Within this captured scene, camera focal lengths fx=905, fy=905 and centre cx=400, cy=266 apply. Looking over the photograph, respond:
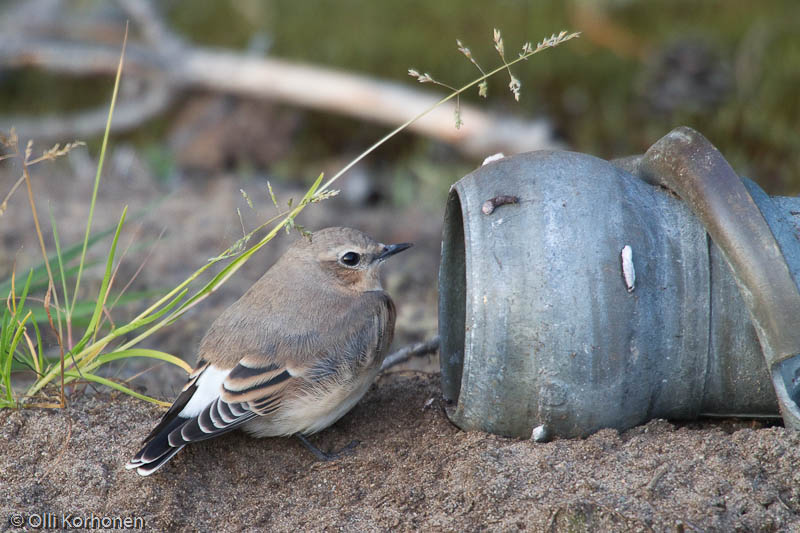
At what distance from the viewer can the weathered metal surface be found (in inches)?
121

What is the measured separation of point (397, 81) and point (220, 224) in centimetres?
286

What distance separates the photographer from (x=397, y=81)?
29.2 feet

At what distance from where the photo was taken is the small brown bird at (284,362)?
354cm

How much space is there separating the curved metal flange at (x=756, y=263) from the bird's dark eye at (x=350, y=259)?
161 centimetres

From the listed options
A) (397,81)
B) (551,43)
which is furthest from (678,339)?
(397,81)

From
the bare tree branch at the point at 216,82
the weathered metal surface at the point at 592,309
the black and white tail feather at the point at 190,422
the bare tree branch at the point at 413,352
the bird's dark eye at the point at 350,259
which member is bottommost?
the bare tree branch at the point at 216,82

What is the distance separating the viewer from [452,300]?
154 inches

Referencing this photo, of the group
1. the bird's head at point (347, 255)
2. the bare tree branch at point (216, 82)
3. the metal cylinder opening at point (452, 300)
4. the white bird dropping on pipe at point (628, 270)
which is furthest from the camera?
the bare tree branch at point (216, 82)

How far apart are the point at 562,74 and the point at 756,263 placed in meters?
6.25

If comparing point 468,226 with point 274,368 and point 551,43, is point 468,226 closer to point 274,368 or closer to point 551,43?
point 551,43

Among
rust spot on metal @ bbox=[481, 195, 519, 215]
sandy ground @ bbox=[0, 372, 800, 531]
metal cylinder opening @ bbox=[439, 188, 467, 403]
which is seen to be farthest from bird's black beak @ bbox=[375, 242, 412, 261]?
rust spot on metal @ bbox=[481, 195, 519, 215]

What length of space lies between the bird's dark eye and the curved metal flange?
1610mm

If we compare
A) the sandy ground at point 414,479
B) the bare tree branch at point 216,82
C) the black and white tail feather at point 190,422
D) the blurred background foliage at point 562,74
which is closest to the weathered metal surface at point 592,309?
the sandy ground at point 414,479

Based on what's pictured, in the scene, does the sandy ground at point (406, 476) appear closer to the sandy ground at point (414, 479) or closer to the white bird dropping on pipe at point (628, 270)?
the sandy ground at point (414, 479)
